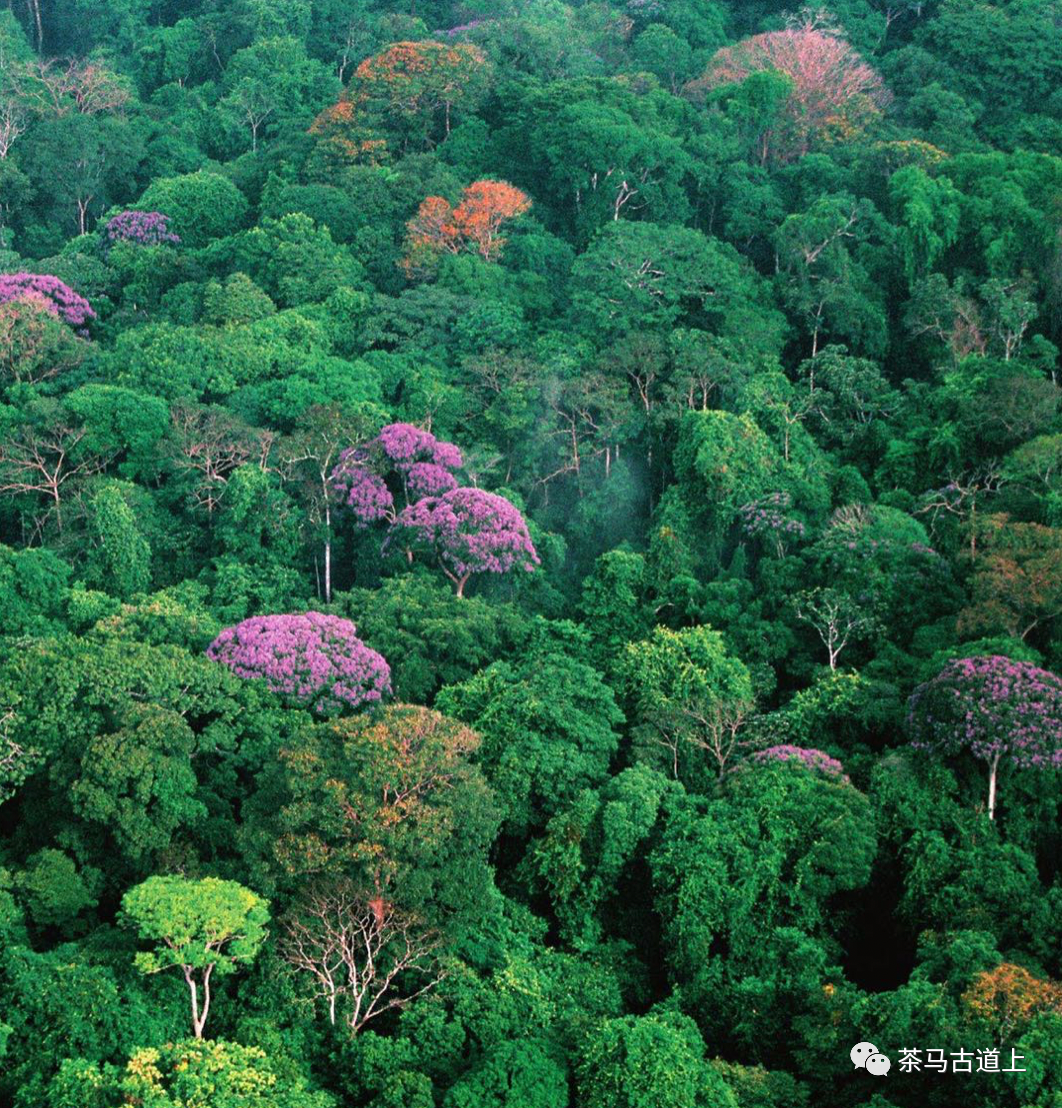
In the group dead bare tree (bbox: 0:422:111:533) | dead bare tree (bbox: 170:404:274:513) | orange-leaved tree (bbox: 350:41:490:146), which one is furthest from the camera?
orange-leaved tree (bbox: 350:41:490:146)

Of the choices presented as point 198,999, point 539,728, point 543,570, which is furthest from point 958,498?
point 198,999

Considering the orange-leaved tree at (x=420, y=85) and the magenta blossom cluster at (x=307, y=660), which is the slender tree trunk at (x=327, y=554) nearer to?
the magenta blossom cluster at (x=307, y=660)

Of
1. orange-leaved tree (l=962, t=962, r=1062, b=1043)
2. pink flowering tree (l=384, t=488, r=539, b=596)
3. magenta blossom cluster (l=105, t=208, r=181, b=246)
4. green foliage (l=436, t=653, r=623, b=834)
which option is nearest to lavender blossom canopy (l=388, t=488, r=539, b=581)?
pink flowering tree (l=384, t=488, r=539, b=596)

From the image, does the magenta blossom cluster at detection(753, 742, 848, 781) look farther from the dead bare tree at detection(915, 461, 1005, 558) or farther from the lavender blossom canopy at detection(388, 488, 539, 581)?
the dead bare tree at detection(915, 461, 1005, 558)

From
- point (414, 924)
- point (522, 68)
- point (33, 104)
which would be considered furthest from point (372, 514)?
point (33, 104)

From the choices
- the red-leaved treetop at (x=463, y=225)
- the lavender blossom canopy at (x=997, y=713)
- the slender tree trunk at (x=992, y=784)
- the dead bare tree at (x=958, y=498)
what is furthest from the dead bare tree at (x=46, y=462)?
the slender tree trunk at (x=992, y=784)

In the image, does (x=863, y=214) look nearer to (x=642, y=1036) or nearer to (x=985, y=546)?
(x=985, y=546)
